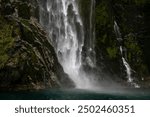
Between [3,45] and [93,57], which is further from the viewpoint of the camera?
[93,57]

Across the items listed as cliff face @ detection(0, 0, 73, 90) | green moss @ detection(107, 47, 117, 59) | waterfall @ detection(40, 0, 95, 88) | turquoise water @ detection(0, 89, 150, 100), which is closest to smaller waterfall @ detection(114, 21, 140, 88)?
green moss @ detection(107, 47, 117, 59)

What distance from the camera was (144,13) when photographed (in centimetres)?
7375

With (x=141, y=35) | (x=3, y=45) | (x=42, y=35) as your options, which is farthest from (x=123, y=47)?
(x=3, y=45)

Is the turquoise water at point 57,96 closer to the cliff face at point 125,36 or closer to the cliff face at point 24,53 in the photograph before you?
the cliff face at point 24,53

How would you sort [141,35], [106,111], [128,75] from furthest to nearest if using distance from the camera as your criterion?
1. [141,35]
2. [128,75]
3. [106,111]

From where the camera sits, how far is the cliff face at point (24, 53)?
45.8 metres

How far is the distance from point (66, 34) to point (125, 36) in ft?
48.8

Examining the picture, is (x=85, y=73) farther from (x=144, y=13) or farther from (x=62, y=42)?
(x=144, y=13)

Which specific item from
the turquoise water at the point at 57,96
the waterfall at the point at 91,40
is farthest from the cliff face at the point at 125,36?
the turquoise water at the point at 57,96

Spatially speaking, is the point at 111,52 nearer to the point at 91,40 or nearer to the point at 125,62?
the point at 125,62

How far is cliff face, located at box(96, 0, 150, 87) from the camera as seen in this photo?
6706 cm

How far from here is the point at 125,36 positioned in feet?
233

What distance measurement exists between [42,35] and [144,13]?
30.0m

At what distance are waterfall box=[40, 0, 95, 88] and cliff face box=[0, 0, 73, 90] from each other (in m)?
6.05
